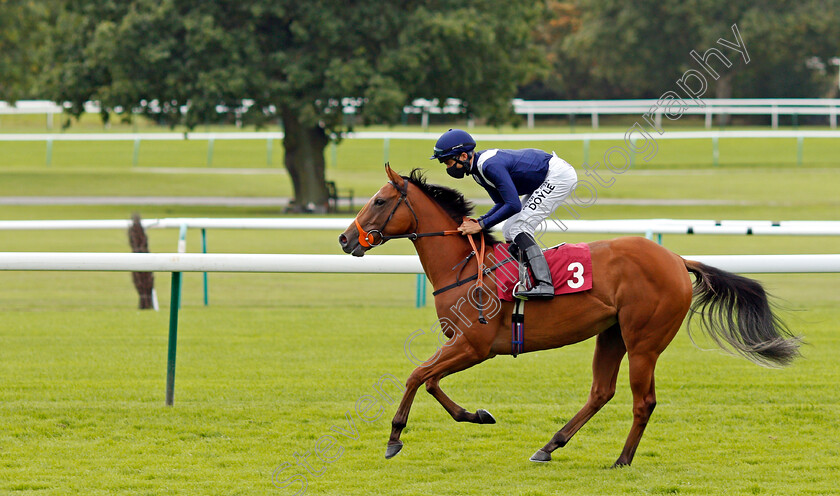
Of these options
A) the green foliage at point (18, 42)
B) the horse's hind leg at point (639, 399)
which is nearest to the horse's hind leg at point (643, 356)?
the horse's hind leg at point (639, 399)

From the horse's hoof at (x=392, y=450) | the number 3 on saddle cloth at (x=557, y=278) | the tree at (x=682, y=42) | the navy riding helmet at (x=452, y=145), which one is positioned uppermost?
the tree at (x=682, y=42)

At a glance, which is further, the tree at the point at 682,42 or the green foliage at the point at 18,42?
the tree at the point at 682,42

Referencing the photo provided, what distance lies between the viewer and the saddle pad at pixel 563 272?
15.5 feet

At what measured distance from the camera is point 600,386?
496cm

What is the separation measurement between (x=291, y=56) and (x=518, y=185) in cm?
1448

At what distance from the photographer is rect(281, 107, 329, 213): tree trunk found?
65.2 ft

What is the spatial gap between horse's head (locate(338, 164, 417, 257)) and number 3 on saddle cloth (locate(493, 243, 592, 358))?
1.74 feet

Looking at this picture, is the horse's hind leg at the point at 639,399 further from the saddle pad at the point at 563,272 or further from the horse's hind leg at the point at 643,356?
the saddle pad at the point at 563,272

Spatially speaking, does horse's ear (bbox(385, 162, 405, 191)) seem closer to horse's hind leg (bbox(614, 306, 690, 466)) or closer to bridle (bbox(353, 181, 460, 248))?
bridle (bbox(353, 181, 460, 248))

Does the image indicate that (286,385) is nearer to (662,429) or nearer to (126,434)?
(126,434)

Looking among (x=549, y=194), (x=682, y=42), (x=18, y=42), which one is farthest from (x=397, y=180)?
(x=682, y=42)

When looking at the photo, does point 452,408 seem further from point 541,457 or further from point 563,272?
point 563,272

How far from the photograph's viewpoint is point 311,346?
769 centimetres

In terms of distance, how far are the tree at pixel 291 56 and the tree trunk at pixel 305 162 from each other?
4cm
